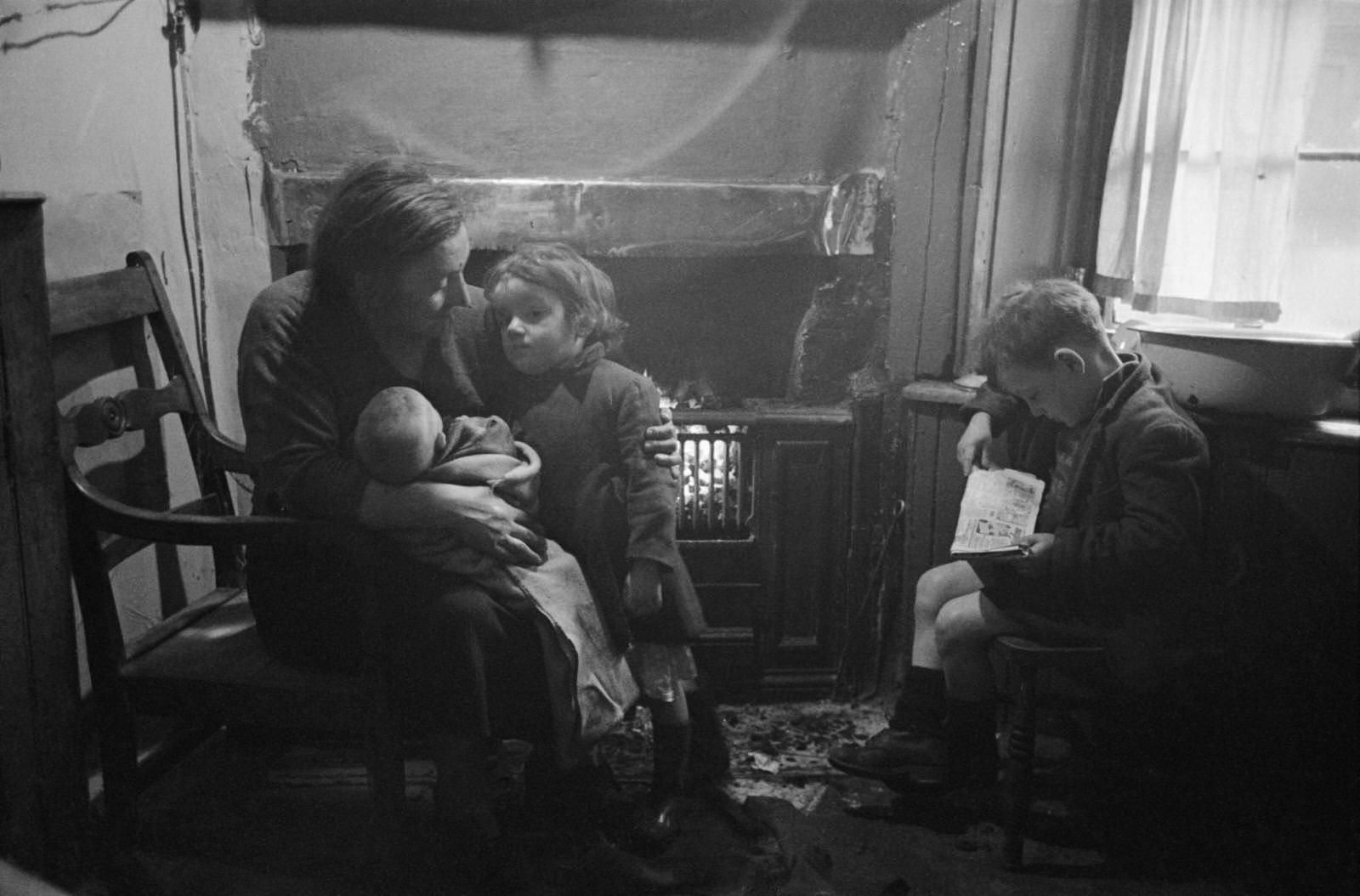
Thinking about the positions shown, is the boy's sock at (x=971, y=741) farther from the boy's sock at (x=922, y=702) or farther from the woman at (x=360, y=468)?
the woman at (x=360, y=468)

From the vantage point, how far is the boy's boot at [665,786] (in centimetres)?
228

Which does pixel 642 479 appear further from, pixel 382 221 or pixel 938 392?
pixel 938 392

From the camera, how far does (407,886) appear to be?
6.95 feet

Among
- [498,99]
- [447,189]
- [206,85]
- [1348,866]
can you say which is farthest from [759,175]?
[1348,866]

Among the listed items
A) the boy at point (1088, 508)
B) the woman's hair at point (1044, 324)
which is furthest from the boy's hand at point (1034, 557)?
the woman's hair at point (1044, 324)

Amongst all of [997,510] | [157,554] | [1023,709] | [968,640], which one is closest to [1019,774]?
[1023,709]

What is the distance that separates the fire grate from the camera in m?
2.55

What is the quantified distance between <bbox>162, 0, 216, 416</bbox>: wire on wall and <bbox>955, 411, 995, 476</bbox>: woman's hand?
1.76m

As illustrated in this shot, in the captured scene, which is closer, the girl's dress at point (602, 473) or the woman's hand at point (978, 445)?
the girl's dress at point (602, 473)

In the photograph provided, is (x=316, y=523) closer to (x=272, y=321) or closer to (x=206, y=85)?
(x=272, y=321)

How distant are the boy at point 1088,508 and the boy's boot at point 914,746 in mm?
97

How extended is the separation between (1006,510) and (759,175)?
3.13 ft

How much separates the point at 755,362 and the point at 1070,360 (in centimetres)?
79

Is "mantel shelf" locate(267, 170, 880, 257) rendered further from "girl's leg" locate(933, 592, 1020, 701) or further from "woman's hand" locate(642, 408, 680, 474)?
"girl's leg" locate(933, 592, 1020, 701)
